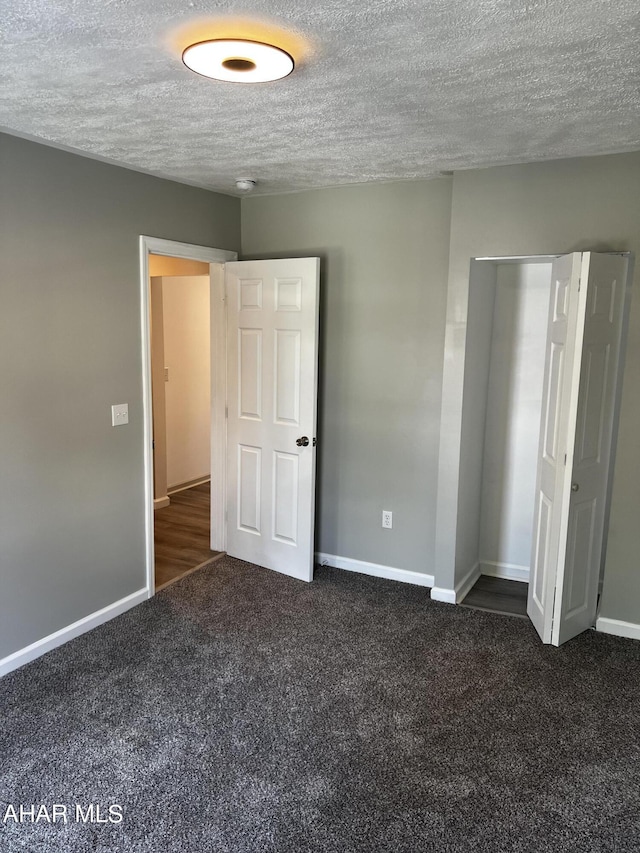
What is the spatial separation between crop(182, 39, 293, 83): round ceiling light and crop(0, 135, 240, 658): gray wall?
1377 millimetres

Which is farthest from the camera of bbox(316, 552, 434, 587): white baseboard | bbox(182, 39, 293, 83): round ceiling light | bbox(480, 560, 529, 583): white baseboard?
bbox(480, 560, 529, 583): white baseboard

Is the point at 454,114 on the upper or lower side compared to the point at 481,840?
upper

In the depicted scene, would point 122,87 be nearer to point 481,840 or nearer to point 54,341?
point 54,341

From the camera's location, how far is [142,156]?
307 centimetres

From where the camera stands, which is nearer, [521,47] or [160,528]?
[521,47]

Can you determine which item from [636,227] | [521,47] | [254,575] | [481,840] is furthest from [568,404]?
[254,575]

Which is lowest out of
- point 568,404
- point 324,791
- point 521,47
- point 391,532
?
point 324,791

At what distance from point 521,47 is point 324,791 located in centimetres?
249

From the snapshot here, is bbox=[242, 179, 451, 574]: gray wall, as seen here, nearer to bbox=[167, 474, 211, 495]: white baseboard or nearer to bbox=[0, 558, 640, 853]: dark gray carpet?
bbox=[0, 558, 640, 853]: dark gray carpet

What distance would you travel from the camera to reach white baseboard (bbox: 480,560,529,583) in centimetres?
408

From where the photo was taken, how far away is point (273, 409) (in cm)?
402

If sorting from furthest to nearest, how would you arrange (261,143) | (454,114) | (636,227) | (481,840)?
(636,227)
(261,143)
(454,114)
(481,840)

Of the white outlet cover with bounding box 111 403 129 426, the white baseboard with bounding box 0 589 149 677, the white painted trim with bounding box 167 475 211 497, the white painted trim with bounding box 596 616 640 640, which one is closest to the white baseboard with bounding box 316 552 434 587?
the white painted trim with bounding box 596 616 640 640

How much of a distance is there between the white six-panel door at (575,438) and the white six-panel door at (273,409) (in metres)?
1.40
